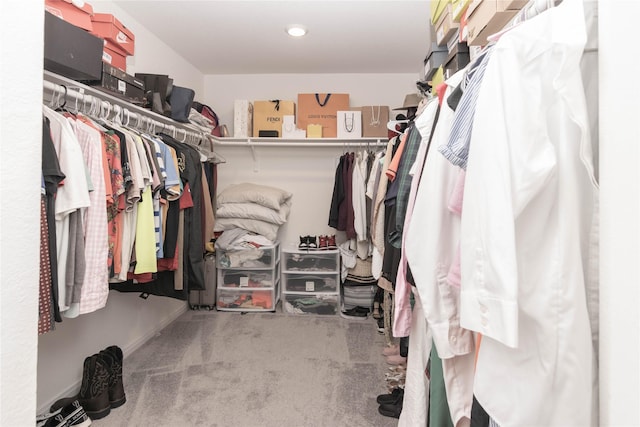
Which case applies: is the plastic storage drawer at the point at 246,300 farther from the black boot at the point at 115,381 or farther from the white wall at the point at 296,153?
the black boot at the point at 115,381

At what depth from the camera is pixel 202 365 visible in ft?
7.71

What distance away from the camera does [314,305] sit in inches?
136

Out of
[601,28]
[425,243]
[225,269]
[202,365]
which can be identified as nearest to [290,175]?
[225,269]

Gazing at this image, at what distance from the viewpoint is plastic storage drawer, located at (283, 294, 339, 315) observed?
3430 millimetres

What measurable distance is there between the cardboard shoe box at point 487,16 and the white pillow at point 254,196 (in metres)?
2.41

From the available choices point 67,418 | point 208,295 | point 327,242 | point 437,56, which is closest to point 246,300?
point 208,295

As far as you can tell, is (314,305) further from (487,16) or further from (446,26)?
(487,16)

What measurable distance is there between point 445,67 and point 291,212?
2.48 meters

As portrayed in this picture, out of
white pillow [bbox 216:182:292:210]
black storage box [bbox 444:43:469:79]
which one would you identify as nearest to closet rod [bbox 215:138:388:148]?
white pillow [bbox 216:182:292:210]

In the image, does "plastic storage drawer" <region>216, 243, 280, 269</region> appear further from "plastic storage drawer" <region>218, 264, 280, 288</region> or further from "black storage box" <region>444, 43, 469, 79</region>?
"black storage box" <region>444, 43, 469, 79</region>

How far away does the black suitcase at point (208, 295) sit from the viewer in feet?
11.6

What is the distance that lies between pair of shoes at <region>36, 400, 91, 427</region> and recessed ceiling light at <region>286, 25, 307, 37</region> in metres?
2.70

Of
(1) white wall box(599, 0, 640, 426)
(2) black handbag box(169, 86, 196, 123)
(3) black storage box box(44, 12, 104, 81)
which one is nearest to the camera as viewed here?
(1) white wall box(599, 0, 640, 426)

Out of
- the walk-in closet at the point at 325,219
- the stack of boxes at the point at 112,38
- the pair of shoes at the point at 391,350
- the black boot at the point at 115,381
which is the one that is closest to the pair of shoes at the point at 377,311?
the walk-in closet at the point at 325,219
